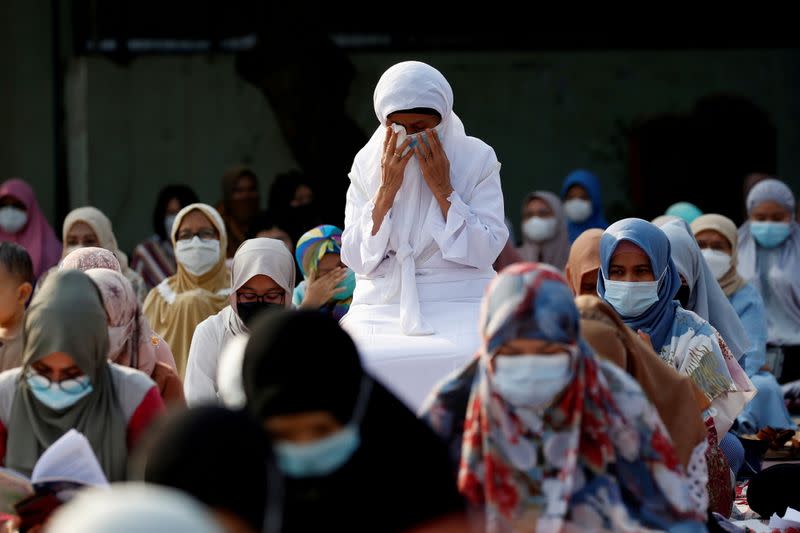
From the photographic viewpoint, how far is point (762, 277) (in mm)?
9867

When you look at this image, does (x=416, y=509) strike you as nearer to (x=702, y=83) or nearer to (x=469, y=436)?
(x=469, y=436)

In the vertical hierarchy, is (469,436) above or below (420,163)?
below

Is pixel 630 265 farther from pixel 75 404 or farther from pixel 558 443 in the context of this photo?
pixel 75 404

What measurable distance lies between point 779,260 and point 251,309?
4373 mm

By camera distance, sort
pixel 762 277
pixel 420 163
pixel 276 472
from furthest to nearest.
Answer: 1. pixel 762 277
2. pixel 420 163
3. pixel 276 472

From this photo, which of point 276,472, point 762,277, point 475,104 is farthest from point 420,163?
point 475,104

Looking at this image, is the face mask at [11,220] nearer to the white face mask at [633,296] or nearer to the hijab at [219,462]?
the white face mask at [633,296]

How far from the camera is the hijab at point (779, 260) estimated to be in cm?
978

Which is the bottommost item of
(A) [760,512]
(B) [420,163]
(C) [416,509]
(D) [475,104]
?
(A) [760,512]

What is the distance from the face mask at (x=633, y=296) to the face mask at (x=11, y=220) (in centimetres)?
489

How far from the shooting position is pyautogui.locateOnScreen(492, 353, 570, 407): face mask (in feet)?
13.6

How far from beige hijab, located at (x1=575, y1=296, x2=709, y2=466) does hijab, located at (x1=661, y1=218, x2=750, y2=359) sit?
7.14ft

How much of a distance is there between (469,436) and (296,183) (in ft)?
20.8

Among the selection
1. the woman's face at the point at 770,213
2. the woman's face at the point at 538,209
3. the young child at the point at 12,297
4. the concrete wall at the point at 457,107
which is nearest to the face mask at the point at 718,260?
the woman's face at the point at 770,213
